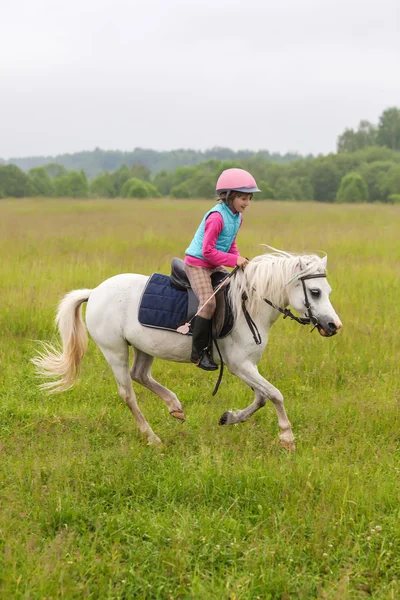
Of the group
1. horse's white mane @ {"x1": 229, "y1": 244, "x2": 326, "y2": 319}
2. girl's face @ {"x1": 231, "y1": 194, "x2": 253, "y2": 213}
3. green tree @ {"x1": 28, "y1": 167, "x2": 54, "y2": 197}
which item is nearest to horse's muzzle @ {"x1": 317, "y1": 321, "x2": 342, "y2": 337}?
horse's white mane @ {"x1": 229, "y1": 244, "x2": 326, "y2": 319}

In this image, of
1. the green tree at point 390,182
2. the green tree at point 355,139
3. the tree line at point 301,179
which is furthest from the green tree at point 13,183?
the green tree at point 355,139

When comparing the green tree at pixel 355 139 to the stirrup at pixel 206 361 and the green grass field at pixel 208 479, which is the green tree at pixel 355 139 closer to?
the green grass field at pixel 208 479

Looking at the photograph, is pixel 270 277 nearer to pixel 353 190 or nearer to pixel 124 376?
pixel 124 376

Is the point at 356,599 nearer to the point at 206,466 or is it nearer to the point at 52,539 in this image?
the point at 206,466

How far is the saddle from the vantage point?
4.93 meters

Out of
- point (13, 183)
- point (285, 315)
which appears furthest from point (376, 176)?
point (285, 315)

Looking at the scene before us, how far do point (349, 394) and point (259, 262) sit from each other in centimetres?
206

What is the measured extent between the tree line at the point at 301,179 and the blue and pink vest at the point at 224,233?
47.8 metres

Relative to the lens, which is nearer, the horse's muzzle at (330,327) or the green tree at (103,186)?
the horse's muzzle at (330,327)

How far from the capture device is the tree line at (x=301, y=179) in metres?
63.9

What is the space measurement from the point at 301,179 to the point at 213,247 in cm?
7163

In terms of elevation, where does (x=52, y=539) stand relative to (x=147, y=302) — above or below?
below

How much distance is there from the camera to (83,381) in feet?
21.3

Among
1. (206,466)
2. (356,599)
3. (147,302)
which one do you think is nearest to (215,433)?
(206,466)
